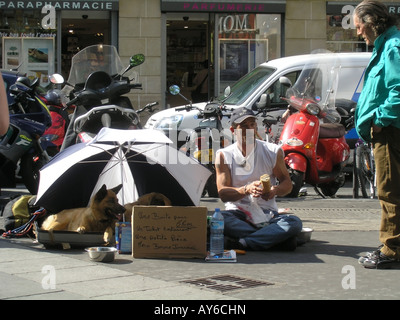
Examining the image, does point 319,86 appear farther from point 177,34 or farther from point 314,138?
point 177,34

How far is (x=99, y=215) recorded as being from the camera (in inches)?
286

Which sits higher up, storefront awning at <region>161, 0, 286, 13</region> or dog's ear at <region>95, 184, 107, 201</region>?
storefront awning at <region>161, 0, 286, 13</region>

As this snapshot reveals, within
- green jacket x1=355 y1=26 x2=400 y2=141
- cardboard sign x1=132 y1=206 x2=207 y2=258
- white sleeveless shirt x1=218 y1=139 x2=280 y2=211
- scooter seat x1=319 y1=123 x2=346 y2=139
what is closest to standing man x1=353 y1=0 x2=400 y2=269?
green jacket x1=355 y1=26 x2=400 y2=141

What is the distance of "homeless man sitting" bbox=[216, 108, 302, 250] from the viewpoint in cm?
724

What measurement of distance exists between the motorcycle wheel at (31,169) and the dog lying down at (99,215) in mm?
3464

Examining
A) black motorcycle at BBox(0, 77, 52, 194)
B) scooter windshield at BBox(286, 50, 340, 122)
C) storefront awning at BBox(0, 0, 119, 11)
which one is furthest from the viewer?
storefront awning at BBox(0, 0, 119, 11)

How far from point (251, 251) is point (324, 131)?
4544 millimetres

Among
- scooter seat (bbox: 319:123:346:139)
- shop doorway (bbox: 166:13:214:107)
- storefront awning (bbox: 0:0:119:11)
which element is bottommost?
scooter seat (bbox: 319:123:346:139)

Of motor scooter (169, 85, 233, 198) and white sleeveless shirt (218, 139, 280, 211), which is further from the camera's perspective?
motor scooter (169, 85, 233, 198)

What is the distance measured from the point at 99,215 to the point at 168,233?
73 cm

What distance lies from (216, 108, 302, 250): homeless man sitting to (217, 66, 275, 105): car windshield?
582cm

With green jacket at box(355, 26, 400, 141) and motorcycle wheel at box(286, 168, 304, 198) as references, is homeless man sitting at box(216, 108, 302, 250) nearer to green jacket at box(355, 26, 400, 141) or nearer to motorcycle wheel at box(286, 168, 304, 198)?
green jacket at box(355, 26, 400, 141)

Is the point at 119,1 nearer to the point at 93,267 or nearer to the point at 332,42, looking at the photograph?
the point at 332,42
